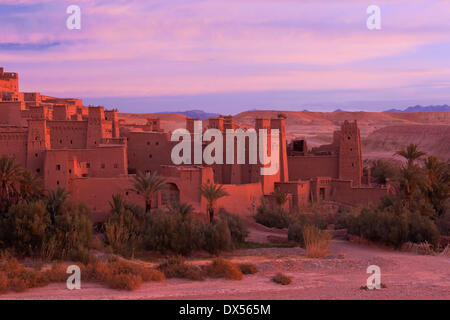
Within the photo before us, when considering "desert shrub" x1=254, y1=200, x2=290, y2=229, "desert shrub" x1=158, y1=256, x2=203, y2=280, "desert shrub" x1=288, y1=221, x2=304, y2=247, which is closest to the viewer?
"desert shrub" x1=158, y1=256, x2=203, y2=280

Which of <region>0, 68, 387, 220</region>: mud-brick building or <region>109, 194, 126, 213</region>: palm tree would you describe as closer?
<region>109, 194, 126, 213</region>: palm tree

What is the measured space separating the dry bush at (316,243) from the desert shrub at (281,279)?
434 centimetres

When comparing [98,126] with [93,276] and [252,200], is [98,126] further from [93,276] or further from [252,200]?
[93,276]

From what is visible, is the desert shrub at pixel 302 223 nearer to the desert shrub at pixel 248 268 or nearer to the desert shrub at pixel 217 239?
the desert shrub at pixel 217 239

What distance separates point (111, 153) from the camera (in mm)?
28562

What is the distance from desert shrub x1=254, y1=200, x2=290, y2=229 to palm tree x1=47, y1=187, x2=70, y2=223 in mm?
10298

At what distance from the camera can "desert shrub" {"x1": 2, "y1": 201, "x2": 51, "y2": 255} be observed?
19.7 meters

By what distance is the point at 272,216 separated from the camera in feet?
91.5

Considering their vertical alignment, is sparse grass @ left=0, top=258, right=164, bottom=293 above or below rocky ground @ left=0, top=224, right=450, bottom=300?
above

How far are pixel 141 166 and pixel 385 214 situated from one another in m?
15.9

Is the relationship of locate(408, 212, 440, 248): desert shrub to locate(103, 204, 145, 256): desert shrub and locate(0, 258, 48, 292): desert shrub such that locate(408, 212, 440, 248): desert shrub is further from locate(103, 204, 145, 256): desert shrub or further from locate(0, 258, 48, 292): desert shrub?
locate(0, 258, 48, 292): desert shrub

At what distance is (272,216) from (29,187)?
1230 cm
